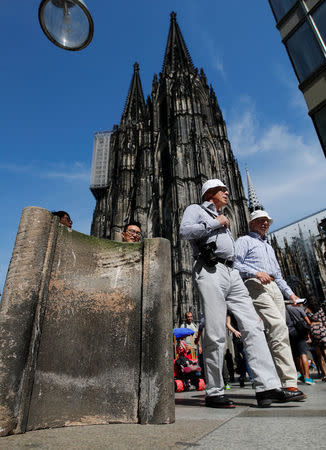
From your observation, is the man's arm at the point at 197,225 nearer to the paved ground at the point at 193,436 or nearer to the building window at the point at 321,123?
the paved ground at the point at 193,436

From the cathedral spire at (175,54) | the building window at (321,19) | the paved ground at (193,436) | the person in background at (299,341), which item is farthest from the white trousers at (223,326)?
the cathedral spire at (175,54)

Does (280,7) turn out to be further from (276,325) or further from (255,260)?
(276,325)

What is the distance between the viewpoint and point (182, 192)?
19.3 metres

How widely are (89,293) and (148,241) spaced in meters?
0.51

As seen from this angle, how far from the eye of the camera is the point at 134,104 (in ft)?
125

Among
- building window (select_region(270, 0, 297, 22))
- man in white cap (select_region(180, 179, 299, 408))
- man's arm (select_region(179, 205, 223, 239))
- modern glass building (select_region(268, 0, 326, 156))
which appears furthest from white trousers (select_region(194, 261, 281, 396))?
building window (select_region(270, 0, 297, 22))

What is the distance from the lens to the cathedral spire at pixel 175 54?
2806cm

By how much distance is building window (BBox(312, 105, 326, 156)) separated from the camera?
6633mm

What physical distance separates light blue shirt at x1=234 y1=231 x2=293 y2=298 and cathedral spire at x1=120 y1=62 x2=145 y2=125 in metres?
34.2

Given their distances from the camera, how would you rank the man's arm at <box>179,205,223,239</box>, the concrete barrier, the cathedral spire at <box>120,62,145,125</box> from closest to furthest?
the concrete barrier
the man's arm at <box>179,205,223,239</box>
the cathedral spire at <box>120,62,145,125</box>

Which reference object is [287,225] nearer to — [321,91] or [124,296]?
[321,91]

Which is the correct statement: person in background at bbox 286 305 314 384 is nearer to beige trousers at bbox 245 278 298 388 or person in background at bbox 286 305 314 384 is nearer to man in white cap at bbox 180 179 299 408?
beige trousers at bbox 245 278 298 388

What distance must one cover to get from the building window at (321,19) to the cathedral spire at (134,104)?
2966 cm

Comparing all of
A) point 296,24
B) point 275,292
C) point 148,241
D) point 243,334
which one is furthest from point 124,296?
point 296,24
